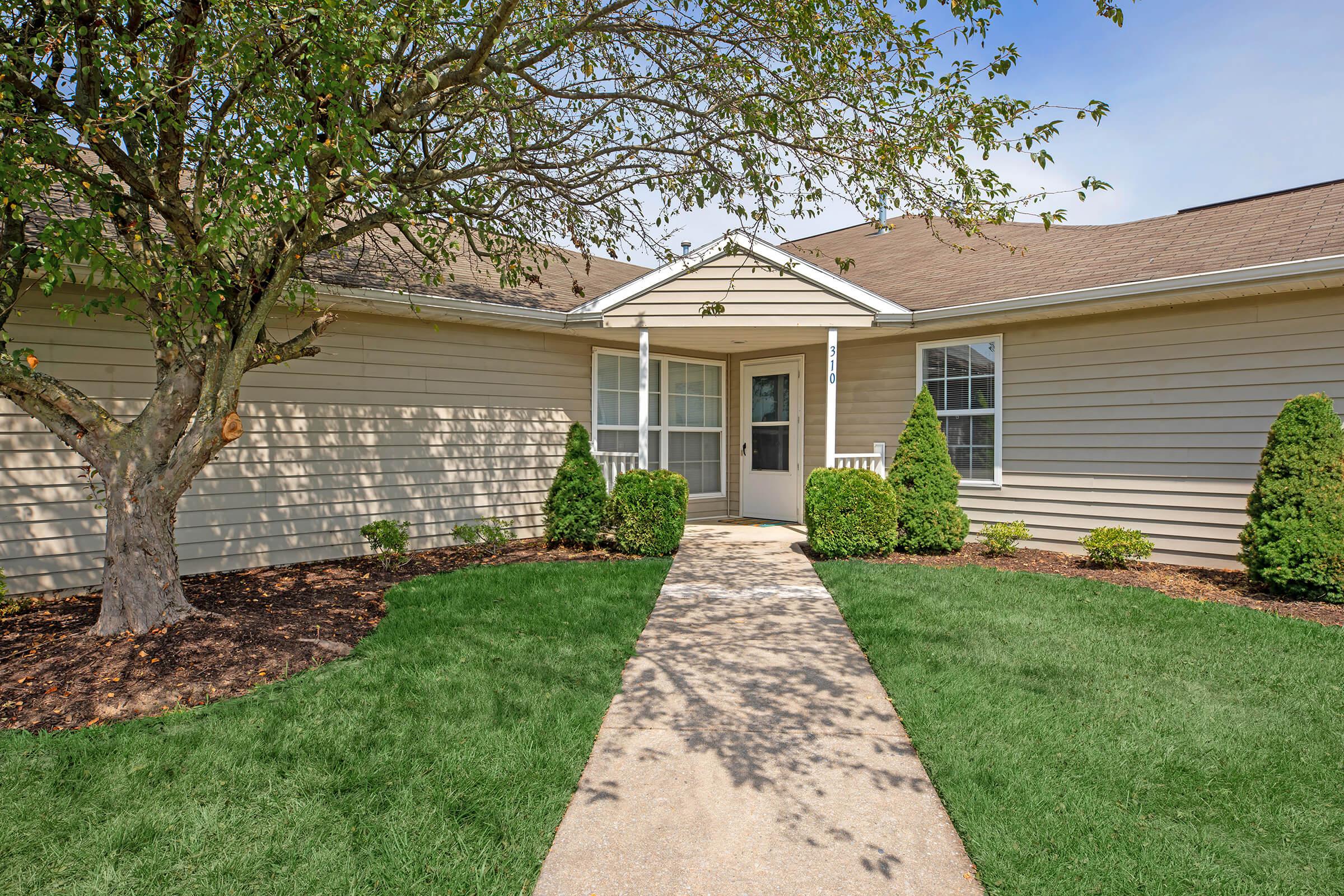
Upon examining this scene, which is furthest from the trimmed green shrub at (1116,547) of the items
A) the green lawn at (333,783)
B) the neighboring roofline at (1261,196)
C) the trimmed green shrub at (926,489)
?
the green lawn at (333,783)

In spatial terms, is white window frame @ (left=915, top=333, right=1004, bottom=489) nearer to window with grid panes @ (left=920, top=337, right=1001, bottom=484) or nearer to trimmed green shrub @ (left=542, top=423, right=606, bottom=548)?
window with grid panes @ (left=920, top=337, right=1001, bottom=484)

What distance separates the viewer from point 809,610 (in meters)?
5.64

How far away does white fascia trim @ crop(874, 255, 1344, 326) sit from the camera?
588 centimetres

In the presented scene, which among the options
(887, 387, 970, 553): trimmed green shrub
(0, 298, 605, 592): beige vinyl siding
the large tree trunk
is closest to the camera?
the large tree trunk

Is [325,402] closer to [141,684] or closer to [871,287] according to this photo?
[141,684]

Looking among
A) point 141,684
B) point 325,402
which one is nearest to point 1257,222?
point 325,402

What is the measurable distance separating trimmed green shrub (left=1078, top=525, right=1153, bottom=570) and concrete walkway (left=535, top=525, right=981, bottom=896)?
346cm

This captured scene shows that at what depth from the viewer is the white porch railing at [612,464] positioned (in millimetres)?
8617

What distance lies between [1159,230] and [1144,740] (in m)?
7.05

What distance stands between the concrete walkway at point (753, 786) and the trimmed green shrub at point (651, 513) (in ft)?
8.25

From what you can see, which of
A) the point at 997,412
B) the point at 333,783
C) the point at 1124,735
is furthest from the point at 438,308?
the point at 1124,735

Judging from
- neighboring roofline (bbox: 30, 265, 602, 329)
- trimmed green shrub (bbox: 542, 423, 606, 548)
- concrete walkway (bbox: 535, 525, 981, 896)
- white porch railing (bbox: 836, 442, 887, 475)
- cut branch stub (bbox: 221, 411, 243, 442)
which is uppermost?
neighboring roofline (bbox: 30, 265, 602, 329)

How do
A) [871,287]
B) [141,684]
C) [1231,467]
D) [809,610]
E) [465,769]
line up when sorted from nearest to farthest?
[465,769] < [141,684] < [809,610] < [1231,467] < [871,287]

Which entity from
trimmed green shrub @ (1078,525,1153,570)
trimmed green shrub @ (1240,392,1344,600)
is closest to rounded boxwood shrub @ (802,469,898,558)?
trimmed green shrub @ (1078,525,1153,570)
